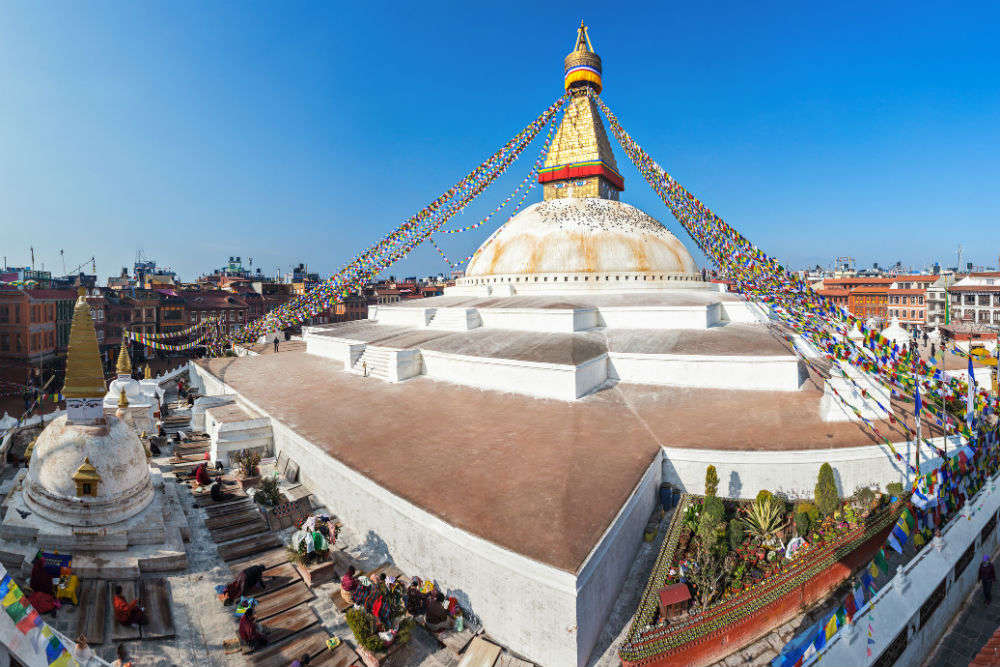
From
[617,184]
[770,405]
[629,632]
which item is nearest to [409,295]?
[617,184]

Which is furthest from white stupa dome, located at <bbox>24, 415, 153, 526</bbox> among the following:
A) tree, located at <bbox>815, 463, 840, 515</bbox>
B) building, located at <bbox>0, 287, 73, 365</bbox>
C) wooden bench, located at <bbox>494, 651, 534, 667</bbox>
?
building, located at <bbox>0, 287, 73, 365</bbox>

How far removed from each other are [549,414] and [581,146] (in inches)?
550

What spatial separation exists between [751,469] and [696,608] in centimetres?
246

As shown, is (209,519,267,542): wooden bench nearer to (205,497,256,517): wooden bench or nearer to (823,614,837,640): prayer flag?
(205,497,256,517): wooden bench

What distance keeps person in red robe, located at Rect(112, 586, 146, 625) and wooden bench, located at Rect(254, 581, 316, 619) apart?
1104 mm

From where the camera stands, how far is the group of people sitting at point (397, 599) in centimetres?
498

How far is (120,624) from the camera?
16.4 ft

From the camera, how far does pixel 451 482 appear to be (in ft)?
21.0

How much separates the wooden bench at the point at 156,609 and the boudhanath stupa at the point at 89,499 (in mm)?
309

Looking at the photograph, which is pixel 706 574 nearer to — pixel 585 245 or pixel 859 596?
pixel 859 596

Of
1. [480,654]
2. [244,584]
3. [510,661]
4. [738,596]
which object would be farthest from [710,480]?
[244,584]

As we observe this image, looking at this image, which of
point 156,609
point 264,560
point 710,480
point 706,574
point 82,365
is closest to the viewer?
point 156,609

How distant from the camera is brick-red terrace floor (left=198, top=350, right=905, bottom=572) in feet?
18.1

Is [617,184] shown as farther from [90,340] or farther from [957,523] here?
[90,340]
